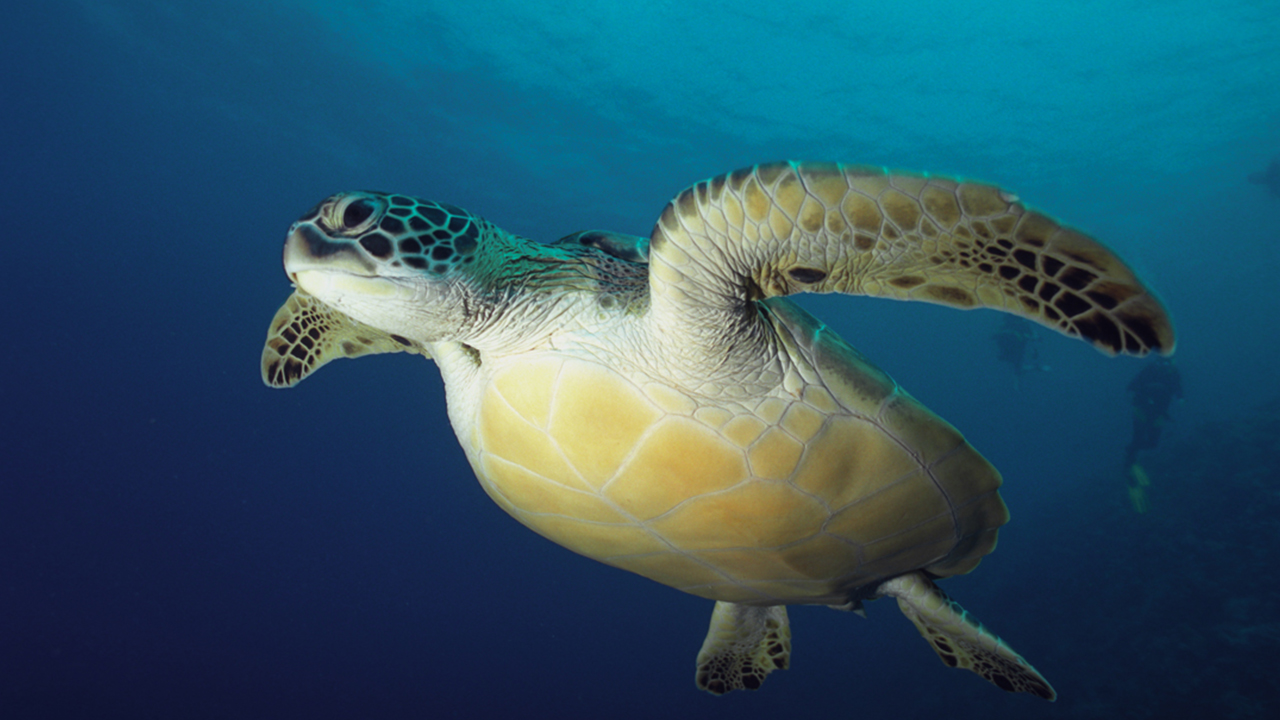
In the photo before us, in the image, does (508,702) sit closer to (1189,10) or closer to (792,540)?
(792,540)

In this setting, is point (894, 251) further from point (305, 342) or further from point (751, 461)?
point (305, 342)

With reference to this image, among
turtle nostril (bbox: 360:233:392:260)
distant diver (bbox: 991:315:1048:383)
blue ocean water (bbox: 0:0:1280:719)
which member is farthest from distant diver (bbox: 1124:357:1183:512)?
turtle nostril (bbox: 360:233:392:260)

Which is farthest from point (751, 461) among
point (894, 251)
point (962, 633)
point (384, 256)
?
point (962, 633)

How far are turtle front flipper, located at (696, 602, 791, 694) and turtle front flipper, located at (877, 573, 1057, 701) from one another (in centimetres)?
84

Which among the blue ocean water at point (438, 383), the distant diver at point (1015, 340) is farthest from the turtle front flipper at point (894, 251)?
the distant diver at point (1015, 340)

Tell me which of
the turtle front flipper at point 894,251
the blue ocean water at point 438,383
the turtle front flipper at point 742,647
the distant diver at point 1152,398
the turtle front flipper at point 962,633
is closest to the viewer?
the turtle front flipper at point 894,251

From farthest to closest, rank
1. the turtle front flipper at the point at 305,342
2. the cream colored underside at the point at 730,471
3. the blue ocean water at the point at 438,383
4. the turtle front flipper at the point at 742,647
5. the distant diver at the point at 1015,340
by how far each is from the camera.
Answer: the distant diver at the point at 1015,340 < the blue ocean water at the point at 438,383 < the turtle front flipper at the point at 742,647 < the turtle front flipper at the point at 305,342 < the cream colored underside at the point at 730,471

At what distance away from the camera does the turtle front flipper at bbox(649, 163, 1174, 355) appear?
1.20 meters

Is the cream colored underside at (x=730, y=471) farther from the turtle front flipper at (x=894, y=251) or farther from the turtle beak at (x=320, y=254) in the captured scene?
the turtle beak at (x=320, y=254)

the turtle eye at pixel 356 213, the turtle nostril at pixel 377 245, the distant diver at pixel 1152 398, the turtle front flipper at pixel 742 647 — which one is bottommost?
the turtle front flipper at pixel 742 647

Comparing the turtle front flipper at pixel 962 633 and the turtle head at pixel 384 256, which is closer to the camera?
the turtle head at pixel 384 256

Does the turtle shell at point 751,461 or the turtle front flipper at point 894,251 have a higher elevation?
the turtle front flipper at point 894,251

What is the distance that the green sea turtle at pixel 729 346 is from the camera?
1288 millimetres

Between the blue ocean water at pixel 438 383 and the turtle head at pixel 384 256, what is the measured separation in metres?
9.98
